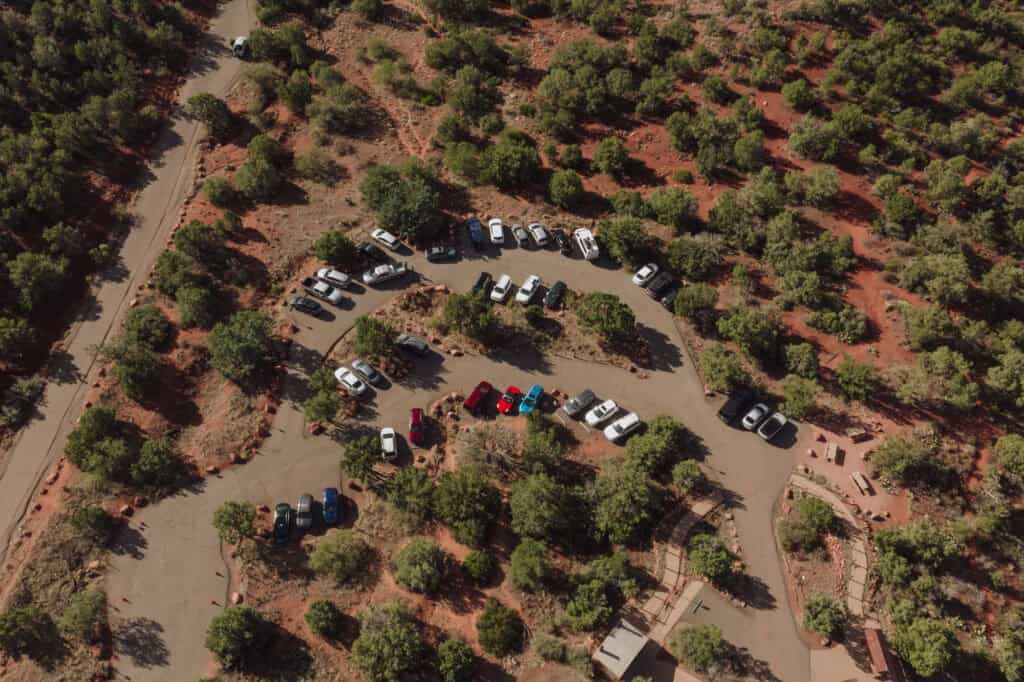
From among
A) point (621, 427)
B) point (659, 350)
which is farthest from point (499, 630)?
point (659, 350)

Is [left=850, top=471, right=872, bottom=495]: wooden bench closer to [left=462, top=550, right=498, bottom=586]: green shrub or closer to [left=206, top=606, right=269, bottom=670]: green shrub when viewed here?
[left=462, top=550, right=498, bottom=586]: green shrub

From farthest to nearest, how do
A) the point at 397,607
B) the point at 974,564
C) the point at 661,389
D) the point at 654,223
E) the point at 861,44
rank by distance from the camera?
the point at 861,44
the point at 654,223
the point at 661,389
the point at 974,564
the point at 397,607

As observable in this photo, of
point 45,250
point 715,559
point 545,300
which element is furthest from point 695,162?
point 45,250

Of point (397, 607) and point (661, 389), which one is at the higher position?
point (661, 389)

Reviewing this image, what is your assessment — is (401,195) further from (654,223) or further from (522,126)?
(654,223)

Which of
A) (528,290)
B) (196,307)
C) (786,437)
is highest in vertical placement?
(528,290)

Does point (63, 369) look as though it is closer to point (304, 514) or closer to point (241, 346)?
point (241, 346)

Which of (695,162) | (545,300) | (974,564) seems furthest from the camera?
(695,162)
